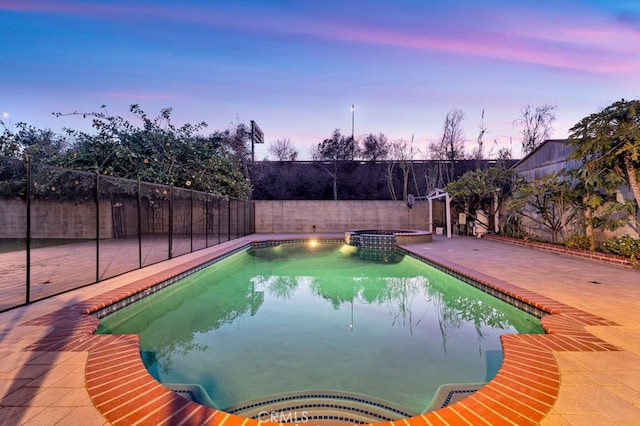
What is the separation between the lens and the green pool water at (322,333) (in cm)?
267

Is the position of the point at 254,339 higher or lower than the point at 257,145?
lower

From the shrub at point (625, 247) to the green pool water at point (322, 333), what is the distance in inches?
137

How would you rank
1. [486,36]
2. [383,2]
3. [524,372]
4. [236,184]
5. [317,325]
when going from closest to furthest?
[524,372]
[317,325]
[383,2]
[486,36]
[236,184]

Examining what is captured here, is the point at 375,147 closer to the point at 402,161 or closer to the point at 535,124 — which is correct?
the point at 402,161

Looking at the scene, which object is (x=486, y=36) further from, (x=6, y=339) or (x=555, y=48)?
(x=6, y=339)

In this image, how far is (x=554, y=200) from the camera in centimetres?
833

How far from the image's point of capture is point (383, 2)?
730 centimetres

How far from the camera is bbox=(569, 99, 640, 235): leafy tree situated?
611 cm

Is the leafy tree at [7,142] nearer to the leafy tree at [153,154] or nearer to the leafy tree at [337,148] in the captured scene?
the leafy tree at [153,154]

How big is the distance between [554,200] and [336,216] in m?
8.73

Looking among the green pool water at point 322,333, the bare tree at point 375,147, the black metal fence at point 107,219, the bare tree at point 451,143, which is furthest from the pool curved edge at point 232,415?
the bare tree at point 375,147

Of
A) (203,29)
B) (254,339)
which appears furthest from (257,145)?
(254,339)

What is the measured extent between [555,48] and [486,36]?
190cm

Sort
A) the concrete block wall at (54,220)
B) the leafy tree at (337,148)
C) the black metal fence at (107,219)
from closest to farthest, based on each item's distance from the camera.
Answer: the black metal fence at (107,219), the concrete block wall at (54,220), the leafy tree at (337,148)
